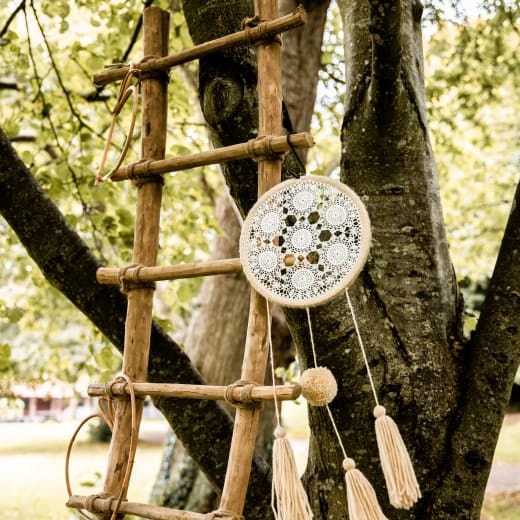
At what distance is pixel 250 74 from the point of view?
156 centimetres

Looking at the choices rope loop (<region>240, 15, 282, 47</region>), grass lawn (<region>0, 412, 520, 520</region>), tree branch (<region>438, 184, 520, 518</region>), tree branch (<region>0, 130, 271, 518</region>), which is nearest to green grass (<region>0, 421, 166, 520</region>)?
grass lawn (<region>0, 412, 520, 520</region>)

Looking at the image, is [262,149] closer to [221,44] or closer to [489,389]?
[221,44]

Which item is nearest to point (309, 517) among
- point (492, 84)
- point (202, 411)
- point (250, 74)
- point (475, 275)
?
point (202, 411)

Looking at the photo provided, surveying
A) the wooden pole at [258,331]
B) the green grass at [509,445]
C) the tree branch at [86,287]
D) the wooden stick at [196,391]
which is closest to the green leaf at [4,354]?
the tree branch at [86,287]

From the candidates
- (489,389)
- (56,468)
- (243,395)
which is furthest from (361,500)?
(56,468)

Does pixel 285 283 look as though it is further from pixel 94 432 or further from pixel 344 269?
pixel 94 432

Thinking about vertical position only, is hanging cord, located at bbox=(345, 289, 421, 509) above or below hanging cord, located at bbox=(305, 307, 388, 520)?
above

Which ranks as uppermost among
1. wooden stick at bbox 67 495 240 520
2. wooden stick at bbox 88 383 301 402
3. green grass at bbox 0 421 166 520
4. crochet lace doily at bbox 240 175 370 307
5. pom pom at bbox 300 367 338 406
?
crochet lace doily at bbox 240 175 370 307

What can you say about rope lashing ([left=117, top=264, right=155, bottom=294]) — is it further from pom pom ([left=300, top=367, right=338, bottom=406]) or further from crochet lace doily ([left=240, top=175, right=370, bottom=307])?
pom pom ([left=300, top=367, right=338, bottom=406])

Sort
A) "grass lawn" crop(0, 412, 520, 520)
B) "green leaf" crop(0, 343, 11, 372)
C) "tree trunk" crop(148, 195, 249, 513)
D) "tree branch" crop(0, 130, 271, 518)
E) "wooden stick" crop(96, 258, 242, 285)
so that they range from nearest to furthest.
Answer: "wooden stick" crop(96, 258, 242, 285) < "tree branch" crop(0, 130, 271, 518) < "green leaf" crop(0, 343, 11, 372) < "tree trunk" crop(148, 195, 249, 513) < "grass lawn" crop(0, 412, 520, 520)

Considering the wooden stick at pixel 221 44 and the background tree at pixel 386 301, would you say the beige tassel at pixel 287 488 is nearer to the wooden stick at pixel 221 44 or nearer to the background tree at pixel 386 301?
the background tree at pixel 386 301

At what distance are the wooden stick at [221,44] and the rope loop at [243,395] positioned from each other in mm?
770

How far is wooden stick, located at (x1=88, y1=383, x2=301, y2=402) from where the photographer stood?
3.75 feet

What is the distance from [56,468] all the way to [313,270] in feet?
29.5
